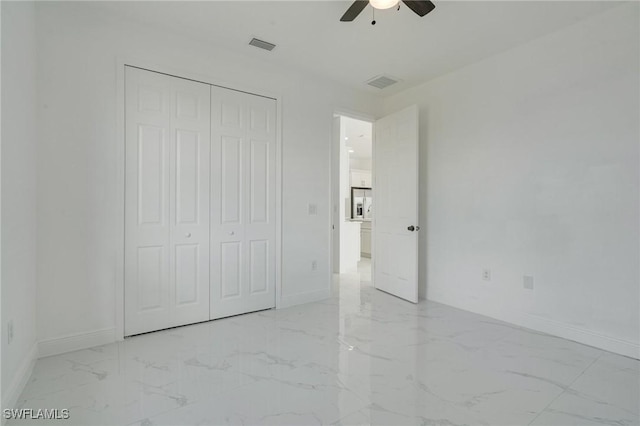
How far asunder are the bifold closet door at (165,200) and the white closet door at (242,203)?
11cm

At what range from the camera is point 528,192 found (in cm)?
289

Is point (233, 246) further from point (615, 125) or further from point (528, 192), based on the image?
point (615, 125)

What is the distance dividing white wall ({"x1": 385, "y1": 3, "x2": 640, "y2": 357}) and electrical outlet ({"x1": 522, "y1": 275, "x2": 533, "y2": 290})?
0.11 feet

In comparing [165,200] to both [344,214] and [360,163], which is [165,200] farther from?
[360,163]

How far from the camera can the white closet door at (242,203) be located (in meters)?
3.02

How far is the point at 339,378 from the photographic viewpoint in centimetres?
201

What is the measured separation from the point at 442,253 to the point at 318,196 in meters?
1.62

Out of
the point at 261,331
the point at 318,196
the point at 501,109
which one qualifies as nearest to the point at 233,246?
the point at 261,331

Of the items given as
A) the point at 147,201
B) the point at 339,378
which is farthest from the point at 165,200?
the point at 339,378

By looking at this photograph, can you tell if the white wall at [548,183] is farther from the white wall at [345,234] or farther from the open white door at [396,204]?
the white wall at [345,234]

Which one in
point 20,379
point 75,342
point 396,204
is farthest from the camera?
point 396,204

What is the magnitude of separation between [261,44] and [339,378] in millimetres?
2903

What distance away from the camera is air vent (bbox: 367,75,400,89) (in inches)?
143

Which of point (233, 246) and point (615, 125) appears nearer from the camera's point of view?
point (615, 125)
